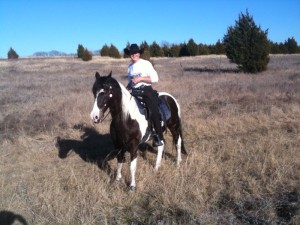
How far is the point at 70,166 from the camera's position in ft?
23.3

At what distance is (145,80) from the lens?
239 inches

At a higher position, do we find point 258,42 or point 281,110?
point 258,42

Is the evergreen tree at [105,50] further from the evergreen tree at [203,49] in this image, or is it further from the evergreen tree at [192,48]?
the evergreen tree at [203,49]

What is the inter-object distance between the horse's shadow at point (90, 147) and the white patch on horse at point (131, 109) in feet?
5.14

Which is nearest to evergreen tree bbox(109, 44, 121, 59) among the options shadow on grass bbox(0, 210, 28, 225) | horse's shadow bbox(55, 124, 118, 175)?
horse's shadow bbox(55, 124, 118, 175)

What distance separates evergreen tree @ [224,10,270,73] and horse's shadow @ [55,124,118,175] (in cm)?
1897

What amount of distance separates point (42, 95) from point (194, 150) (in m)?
11.8

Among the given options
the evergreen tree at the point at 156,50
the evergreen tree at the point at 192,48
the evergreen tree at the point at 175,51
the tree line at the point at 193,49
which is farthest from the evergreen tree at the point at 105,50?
the evergreen tree at the point at 192,48

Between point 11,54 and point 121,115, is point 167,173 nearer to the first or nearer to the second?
point 121,115

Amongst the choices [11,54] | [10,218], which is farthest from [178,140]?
[11,54]

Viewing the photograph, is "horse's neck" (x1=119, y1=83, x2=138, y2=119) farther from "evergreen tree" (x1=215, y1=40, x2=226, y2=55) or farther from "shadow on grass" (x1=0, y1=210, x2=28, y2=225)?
"evergreen tree" (x1=215, y1=40, x2=226, y2=55)

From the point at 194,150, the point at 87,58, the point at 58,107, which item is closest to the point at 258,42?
Answer: the point at 58,107

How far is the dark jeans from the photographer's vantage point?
6.11m

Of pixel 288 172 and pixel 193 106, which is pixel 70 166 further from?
pixel 193 106
